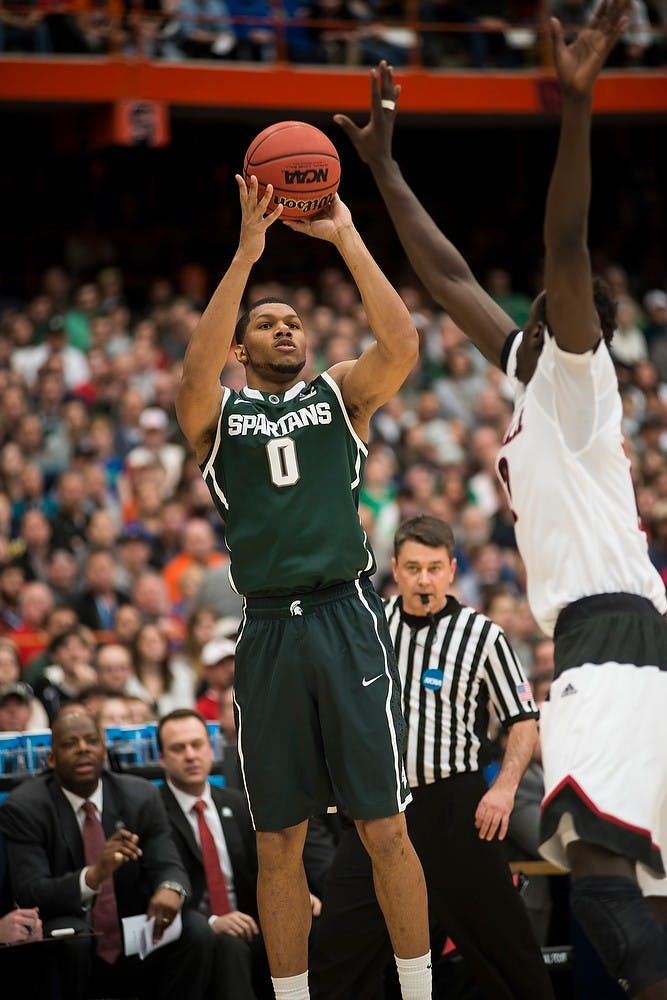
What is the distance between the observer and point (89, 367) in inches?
537

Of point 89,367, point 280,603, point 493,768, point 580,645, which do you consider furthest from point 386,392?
point 89,367

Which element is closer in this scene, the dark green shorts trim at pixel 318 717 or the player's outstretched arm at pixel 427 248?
the dark green shorts trim at pixel 318 717

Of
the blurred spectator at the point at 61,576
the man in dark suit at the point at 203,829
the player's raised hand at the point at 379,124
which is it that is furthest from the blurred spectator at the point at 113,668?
the player's raised hand at the point at 379,124

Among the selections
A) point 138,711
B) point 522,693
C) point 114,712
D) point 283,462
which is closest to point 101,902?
point 114,712

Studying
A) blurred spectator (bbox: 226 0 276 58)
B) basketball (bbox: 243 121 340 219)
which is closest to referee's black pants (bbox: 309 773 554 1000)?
basketball (bbox: 243 121 340 219)

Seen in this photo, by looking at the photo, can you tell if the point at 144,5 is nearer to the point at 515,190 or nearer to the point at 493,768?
the point at 515,190

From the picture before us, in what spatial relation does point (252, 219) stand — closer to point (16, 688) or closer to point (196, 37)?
point (16, 688)

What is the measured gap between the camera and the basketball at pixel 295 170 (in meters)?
5.17

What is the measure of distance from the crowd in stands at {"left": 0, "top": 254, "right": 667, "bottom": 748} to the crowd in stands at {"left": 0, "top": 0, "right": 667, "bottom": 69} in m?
2.79

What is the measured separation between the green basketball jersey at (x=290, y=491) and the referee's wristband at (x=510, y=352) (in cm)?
58

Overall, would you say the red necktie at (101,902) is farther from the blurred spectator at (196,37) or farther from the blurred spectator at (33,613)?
the blurred spectator at (196,37)

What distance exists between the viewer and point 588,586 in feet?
14.8

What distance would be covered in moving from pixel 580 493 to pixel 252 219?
1.47 meters

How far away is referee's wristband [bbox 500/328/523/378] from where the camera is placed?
5004 mm
